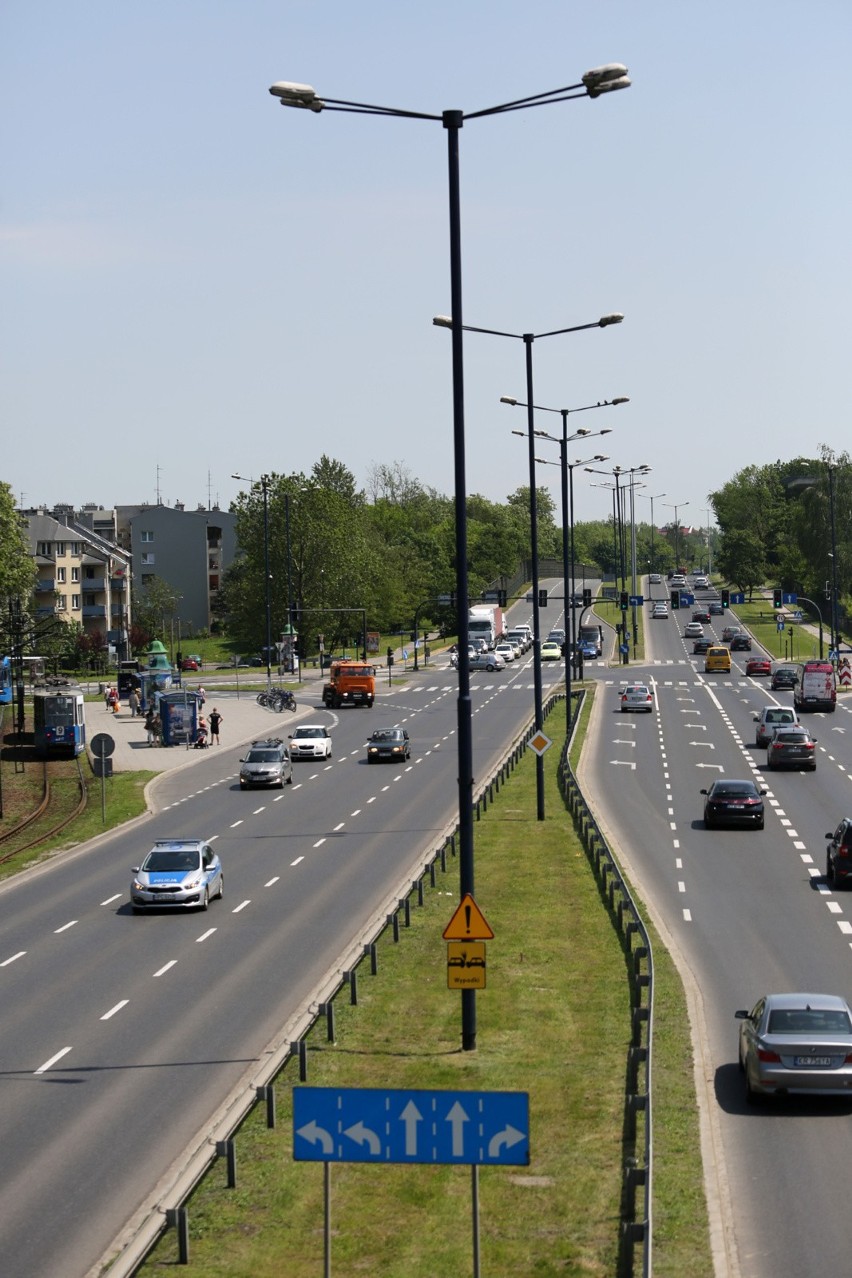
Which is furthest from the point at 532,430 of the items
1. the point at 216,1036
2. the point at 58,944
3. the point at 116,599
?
the point at 116,599

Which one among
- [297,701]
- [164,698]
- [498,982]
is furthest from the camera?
[297,701]

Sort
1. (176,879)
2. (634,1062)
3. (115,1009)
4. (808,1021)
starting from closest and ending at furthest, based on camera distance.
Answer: (808,1021) → (634,1062) → (115,1009) → (176,879)

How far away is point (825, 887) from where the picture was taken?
35.4 meters

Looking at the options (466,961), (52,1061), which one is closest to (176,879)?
(52,1061)

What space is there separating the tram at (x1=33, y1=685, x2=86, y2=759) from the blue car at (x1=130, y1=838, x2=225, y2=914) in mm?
34704

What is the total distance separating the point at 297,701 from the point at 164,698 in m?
28.4

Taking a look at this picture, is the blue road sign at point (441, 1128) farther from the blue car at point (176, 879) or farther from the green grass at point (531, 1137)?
the blue car at point (176, 879)

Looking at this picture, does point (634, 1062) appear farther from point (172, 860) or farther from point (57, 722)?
point (57, 722)

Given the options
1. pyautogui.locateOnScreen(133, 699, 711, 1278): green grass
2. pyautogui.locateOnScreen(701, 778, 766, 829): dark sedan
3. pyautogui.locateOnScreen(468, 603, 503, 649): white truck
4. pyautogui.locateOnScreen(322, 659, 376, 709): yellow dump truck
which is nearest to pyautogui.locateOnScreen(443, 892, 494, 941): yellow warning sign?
pyautogui.locateOnScreen(133, 699, 711, 1278): green grass

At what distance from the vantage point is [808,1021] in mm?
19266

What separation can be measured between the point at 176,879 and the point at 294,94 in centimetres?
1983

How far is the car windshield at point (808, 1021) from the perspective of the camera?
752 inches

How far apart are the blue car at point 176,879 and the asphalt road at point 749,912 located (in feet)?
30.0

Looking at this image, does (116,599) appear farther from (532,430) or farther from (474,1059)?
(474,1059)
